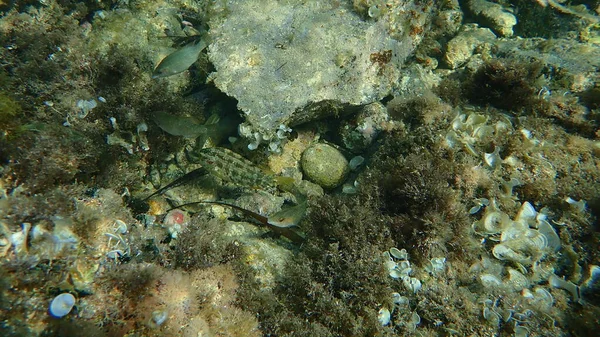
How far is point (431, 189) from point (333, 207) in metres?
1.16

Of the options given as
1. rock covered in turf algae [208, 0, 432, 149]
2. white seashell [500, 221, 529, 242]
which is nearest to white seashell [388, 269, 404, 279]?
white seashell [500, 221, 529, 242]

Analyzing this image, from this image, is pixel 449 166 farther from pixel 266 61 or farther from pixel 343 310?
pixel 266 61

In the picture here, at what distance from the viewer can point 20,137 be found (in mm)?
3176

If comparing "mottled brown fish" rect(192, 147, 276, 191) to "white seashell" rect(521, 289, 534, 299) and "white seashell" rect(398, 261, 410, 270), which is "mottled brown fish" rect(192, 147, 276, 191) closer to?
"white seashell" rect(398, 261, 410, 270)

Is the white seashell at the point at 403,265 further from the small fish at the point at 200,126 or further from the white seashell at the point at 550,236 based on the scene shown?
the small fish at the point at 200,126

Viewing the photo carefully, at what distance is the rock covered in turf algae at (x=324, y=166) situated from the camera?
202 inches

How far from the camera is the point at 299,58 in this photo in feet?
15.9

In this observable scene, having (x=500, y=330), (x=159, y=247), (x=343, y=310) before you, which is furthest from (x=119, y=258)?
(x=500, y=330)

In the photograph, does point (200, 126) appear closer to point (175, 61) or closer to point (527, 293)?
point (175, 61)

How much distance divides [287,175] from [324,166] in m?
0.68

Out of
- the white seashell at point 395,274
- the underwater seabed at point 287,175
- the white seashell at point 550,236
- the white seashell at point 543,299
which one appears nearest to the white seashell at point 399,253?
the underwater seabed at point 287,175

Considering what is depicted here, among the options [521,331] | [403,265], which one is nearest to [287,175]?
[403,265]

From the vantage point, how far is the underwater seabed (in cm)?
261

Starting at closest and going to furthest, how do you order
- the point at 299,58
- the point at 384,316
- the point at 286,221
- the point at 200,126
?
1. the point at 384,316
2. the point at 286,221
3. the point at 200,126
4. the point at 299,58
